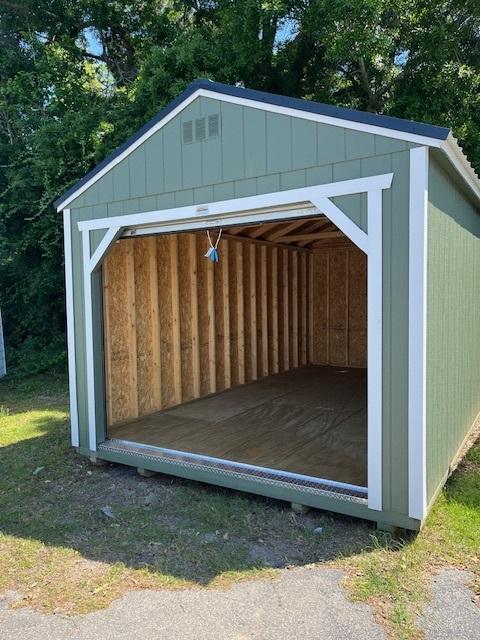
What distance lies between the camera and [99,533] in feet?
12.1

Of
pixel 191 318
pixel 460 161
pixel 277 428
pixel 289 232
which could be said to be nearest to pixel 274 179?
pixel 460 161

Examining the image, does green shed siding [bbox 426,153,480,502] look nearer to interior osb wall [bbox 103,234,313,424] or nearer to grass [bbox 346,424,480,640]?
grass [bbox 346,424,480,640]

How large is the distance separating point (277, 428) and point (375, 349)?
7.87 ft

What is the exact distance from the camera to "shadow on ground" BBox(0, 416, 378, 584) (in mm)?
3311

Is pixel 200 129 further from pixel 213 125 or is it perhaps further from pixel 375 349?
pixel 375 349

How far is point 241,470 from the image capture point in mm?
4230

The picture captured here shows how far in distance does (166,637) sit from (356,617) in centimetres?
100

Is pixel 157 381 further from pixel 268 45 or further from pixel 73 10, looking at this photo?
pixel 73 10

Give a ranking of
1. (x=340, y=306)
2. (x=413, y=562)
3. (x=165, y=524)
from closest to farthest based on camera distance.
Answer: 1. (x=413, y=562)
2. (x=165, y=524)
3. (x=340, y=306)

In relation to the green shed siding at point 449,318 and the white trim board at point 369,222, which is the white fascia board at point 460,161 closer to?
the green shed siding at point 449,318

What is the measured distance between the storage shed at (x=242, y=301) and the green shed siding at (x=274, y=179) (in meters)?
0.01

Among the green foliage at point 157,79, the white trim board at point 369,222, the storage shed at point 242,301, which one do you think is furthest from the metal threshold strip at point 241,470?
the green foliage at point 157,79

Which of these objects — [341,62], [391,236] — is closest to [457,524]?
[391,236]

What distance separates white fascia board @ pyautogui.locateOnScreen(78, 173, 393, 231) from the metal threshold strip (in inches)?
83.5
